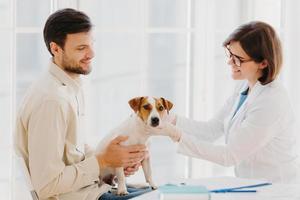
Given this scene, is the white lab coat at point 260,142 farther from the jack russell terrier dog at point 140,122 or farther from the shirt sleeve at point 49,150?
the shirt sleeve at point 49,150

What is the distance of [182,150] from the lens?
2.62m

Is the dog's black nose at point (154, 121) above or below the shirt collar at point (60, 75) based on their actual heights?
below

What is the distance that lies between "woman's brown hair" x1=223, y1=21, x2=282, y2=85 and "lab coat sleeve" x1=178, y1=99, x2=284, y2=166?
0.51ft

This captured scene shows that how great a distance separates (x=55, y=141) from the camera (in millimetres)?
2104

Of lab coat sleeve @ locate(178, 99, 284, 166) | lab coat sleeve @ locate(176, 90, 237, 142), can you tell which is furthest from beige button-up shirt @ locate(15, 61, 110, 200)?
lab coat sleeve @ locate(176, 90, 237, 142)

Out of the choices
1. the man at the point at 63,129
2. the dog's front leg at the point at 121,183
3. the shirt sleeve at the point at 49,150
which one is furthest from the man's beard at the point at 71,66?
the dog's front leg at the point at 121,183

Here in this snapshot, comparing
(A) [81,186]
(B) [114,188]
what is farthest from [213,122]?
(A) [81,186]

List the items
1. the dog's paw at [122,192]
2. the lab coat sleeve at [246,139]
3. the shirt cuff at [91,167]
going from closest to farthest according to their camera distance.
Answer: the shirt cuff at [91,167], the dog's paw at [122,192], the lab coat sleeve at [246,139]

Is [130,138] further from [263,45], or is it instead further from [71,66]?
[263,45]

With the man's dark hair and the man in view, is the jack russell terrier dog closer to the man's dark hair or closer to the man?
the man

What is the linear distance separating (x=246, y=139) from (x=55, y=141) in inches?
34.7

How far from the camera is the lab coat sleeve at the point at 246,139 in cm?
258

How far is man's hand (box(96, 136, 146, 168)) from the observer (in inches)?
91.0

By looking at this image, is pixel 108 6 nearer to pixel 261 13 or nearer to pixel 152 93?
pixel 152 93
